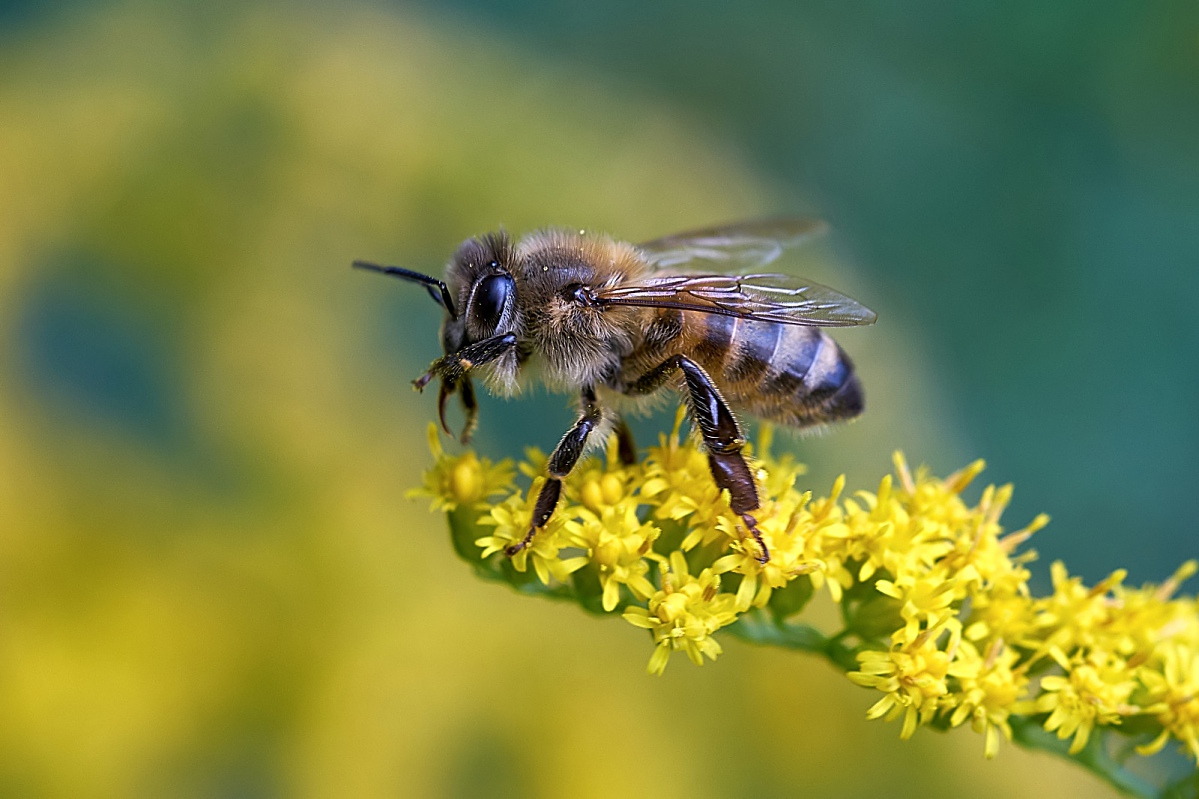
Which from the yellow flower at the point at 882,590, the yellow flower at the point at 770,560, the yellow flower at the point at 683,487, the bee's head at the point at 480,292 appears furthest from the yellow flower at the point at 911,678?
the bee's head at the point at 480,292

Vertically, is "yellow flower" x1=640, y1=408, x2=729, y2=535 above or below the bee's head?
below

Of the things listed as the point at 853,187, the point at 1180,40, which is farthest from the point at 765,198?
the point at 1180,40

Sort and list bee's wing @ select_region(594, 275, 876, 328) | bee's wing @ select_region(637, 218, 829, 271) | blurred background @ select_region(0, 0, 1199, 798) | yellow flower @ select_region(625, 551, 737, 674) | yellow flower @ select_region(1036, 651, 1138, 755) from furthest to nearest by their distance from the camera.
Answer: blurred background @ select_region(0, 0, 1199, 798)
bee's wing @ select_region(637, 218, 829, 271)
bee's wing @ select_region(594, 275, 876, 328)
yellow flower @ select_region(1036, 651, 1138, 755)
yellow flower @ select_region(625, 551, 737, 674)

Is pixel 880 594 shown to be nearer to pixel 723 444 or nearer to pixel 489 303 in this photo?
pixel 723 444

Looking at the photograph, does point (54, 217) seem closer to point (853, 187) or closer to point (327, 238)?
point (327, 238)

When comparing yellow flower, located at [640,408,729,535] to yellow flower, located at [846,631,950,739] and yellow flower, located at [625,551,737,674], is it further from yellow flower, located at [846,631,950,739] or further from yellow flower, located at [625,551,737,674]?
yellow flower, located at [846,631,950,739]

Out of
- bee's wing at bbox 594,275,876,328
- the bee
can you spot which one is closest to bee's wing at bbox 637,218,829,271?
the bee
